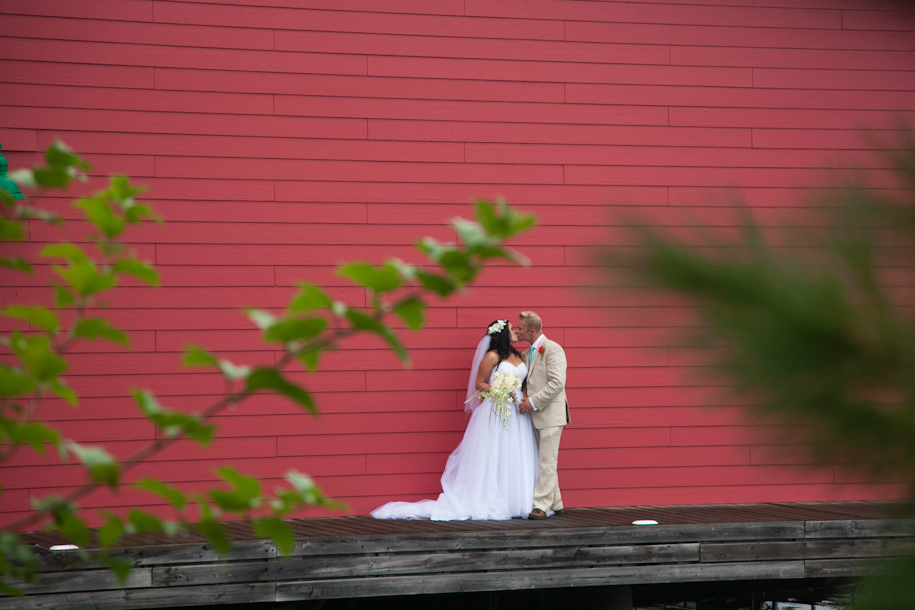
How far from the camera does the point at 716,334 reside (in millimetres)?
774

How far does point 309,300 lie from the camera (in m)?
0.71

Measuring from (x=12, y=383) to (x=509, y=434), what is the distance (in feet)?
16.5

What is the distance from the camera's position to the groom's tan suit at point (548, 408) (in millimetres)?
5543

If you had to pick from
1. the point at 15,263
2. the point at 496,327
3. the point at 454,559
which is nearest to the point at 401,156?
the point at 496,327

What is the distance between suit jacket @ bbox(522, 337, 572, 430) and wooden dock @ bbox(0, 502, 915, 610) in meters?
0.75

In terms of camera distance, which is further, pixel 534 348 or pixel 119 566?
pixel 534 348

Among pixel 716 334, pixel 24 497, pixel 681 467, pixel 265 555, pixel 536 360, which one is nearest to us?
pixel 716 334

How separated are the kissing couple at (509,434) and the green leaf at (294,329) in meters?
4.90

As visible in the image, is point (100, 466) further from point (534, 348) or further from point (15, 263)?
point (534, 348)

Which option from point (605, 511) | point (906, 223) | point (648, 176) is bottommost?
point (605, 511)

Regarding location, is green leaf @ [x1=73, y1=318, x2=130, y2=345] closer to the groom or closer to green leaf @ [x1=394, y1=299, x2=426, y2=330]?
green leaf @ [x1=394, y1=299, x2=426, y2=330]

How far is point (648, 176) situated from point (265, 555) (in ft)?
12.2

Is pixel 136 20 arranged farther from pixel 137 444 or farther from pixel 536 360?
pixel 536 360

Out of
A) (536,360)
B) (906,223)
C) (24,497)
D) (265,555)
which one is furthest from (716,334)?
(24,497)
